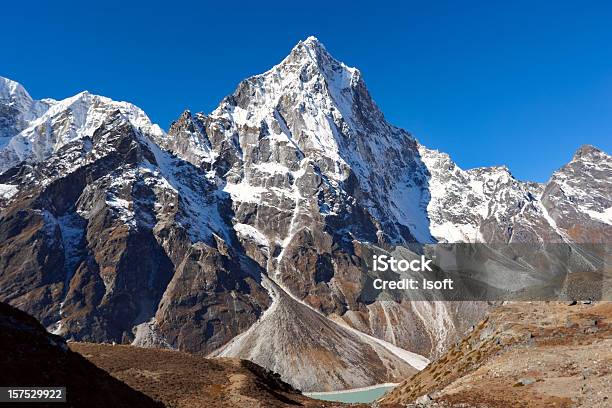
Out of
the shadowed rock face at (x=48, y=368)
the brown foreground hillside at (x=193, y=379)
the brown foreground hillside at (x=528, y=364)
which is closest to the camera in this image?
the shadowed rock face at (x=48, y=368)

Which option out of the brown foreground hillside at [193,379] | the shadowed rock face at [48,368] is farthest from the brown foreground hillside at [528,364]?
the shadowed rock face at [48,368]

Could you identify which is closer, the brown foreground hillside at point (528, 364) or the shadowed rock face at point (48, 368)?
the shadowed rock face at point (48, 368)

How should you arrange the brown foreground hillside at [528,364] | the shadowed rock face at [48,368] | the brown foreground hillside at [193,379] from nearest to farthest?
the shadowed rock face at [48,368] < the brown foreground hillside at [528,364] < the brown foreground hillside at [193,379]

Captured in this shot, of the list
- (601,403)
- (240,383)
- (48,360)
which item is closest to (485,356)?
(601,403)

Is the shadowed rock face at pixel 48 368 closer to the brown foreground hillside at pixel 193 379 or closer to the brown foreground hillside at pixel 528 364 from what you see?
the brown foreground hillside at pixel 193 379

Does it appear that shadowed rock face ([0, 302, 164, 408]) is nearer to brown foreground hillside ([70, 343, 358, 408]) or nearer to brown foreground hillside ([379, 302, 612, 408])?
brown foreground hillside ([70, 343, 358, 408])

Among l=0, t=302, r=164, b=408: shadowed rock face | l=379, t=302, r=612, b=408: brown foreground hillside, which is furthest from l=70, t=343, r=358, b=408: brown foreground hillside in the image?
l=379, t=302, r=612, b=408: brown foreground hillside
